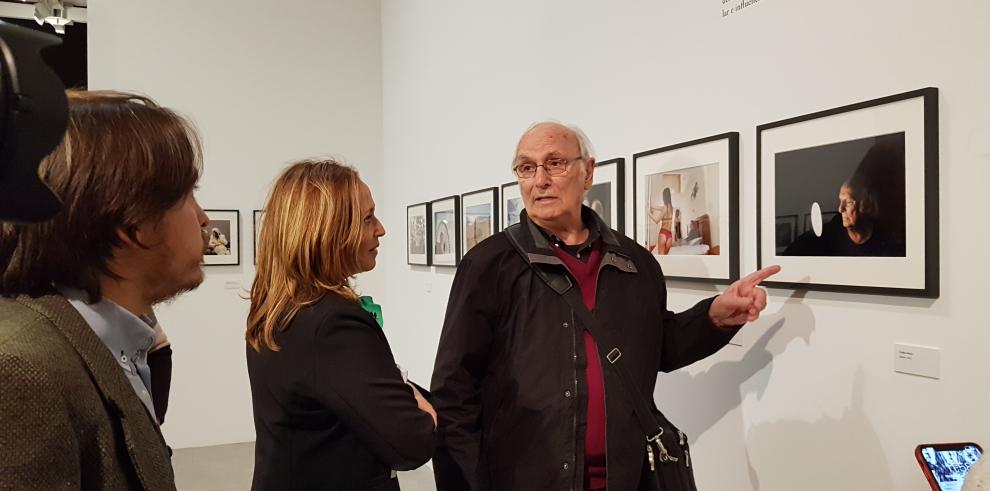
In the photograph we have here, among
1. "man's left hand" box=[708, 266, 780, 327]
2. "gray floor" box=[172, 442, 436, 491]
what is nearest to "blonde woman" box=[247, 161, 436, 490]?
"man's left hand" box=[708, 266, 780, 327]

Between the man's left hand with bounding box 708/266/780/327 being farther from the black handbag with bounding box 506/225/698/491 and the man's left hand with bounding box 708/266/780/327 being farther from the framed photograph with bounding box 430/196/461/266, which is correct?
the framed photograph with bounding box 430/196/461/266

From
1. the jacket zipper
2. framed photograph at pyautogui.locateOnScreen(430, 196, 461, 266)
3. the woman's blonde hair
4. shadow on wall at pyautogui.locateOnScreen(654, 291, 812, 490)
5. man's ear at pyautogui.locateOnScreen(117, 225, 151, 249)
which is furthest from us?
framed photograph at pyautogui.locateOnScreen(430, 196, 461, 266)

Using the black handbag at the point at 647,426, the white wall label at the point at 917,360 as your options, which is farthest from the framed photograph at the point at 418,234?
the white wall label at the point at 917,360

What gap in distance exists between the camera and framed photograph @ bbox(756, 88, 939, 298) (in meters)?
1.72

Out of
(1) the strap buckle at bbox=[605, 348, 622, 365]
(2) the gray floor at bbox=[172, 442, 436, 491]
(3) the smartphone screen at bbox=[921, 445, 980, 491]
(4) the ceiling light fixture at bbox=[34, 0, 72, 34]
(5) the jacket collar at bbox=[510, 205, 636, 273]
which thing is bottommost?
(2) the gray floor at bbox=[172, 442, 436, 491]

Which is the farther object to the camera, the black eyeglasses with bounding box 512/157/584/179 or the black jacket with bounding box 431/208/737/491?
the black eyeglasses with bounding box 512/157/584/179

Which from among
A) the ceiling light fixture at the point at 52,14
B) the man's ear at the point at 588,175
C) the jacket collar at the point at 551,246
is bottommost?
the jacket collar at the point at 551,246

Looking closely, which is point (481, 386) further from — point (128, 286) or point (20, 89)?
point (20, 89)

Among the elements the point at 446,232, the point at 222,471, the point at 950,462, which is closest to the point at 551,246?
the point at 950,462

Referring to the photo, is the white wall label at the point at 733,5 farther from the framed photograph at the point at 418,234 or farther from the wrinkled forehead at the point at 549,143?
the framed photograph at the point at 418,234

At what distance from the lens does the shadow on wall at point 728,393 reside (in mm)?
2152

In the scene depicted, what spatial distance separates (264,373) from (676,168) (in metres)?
1.73

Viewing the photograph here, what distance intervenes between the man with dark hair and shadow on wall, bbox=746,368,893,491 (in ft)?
5.96

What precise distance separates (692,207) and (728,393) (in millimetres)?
696
